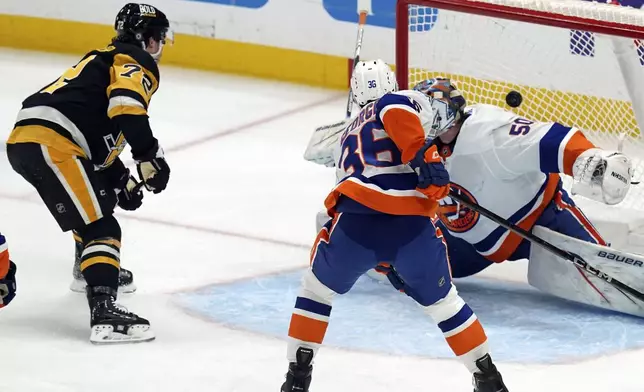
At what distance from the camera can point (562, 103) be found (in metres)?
4.39

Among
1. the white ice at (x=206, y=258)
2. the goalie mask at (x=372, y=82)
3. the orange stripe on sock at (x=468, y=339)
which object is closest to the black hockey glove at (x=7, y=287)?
the white ice at (x=206, y=258)

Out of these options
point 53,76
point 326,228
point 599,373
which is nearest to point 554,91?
point 599,373

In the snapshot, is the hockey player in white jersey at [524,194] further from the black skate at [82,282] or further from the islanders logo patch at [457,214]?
the black skate at [82,282]

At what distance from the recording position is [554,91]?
4215 mm

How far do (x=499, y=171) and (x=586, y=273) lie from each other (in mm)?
372

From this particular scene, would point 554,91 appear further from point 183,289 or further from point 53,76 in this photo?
point 53,76

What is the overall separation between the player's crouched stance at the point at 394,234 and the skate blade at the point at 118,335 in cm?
69

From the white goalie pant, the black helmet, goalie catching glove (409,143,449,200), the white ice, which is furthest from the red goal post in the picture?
goalie catching glove (409,143,449,200)

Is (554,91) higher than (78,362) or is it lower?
higher

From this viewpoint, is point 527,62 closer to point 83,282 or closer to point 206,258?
point 206,258

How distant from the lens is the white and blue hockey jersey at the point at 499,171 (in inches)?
138

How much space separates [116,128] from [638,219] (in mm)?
1751

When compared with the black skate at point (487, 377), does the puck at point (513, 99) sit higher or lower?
higher

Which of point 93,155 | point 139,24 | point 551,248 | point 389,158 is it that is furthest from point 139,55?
point 551,248
